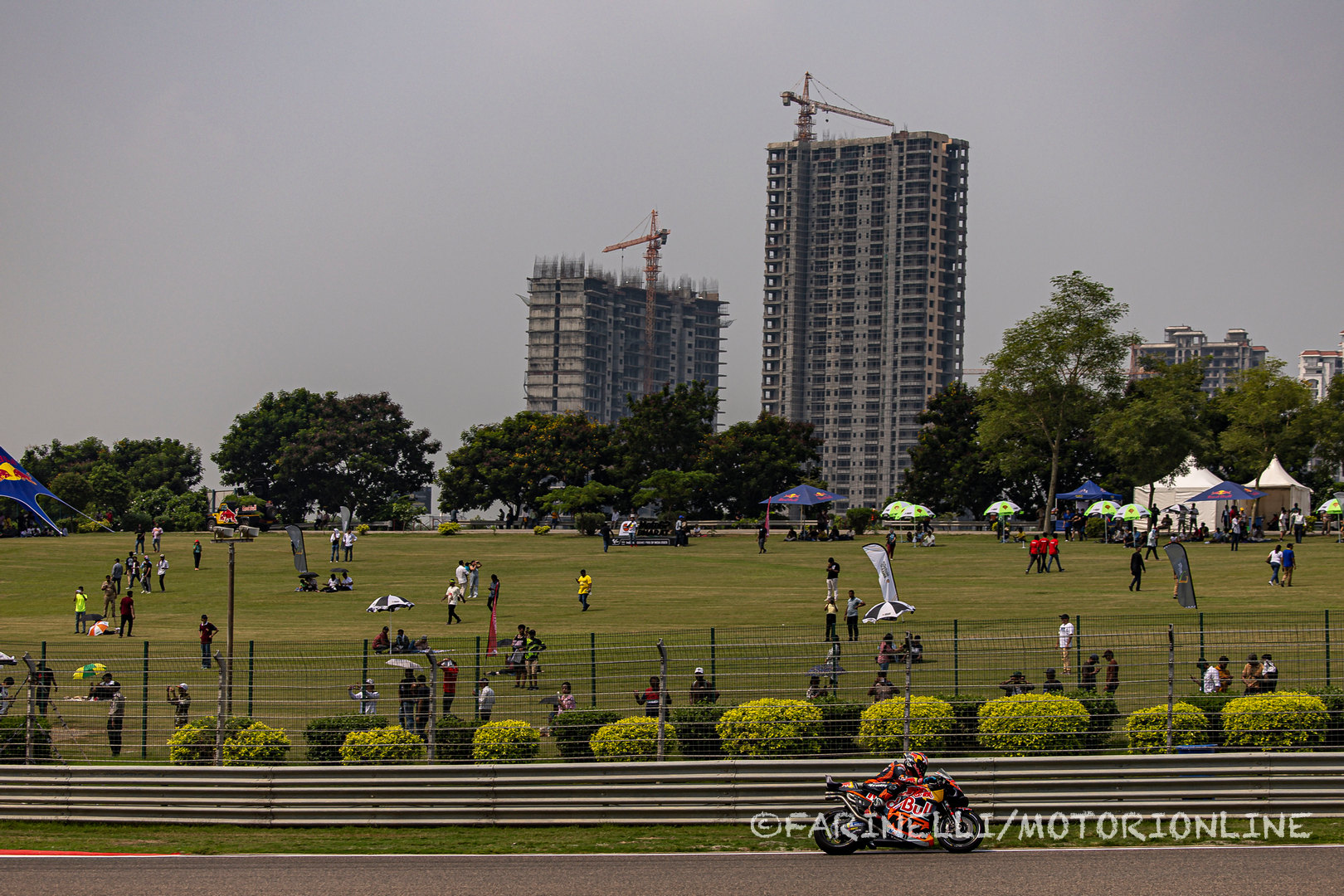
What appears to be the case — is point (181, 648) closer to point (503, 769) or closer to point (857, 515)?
point (503, 769)

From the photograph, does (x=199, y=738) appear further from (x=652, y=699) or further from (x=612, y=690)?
(x=652, y=699)

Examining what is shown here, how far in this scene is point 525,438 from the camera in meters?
93.9

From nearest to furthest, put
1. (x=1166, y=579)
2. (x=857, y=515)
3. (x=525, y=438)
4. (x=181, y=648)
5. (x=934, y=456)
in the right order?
(x=181, y=648) → (x=1166, y=579) → (x=857, y=515) → (x=934, y=456) → (x=525, y=438)

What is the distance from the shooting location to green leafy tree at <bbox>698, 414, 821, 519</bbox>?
278 feet

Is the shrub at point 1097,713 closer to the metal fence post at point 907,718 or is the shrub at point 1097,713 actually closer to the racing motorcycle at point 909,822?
the metal fence post at point 907,718

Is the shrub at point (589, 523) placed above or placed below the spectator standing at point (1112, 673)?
above

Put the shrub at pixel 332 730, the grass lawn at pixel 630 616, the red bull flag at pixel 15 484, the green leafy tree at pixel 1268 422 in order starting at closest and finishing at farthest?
1. the shrub at pixel 332 730
2. the grass lawn at pixel 630 616
3. the red bull flag at pixel 15 484
4. the green leafy tree at pixel 1268 422

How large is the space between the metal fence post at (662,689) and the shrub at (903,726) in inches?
106

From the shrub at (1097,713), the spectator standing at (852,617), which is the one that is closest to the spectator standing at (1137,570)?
the spectator standing at (852,617)

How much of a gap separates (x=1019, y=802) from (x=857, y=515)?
52.8 metres

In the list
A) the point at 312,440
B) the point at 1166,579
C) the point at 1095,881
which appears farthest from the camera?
the point at 312,440

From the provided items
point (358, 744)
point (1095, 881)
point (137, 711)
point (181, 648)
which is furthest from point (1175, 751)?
point (181, 648)

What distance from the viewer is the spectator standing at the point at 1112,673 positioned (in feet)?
55.5

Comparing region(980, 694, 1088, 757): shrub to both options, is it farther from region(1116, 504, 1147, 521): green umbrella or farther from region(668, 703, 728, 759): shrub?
region(1116, 504, 1147, 521): green umbrella
